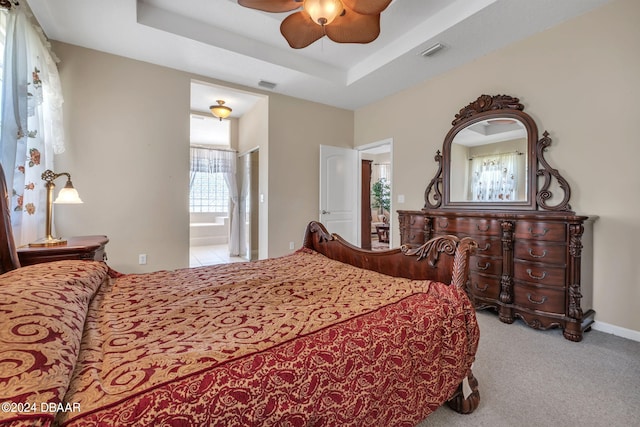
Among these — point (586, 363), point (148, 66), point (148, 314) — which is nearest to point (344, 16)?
point (148, 314)

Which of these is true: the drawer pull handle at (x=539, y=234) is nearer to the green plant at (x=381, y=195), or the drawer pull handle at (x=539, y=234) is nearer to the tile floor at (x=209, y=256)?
the tile floor at (x=209, y=256)

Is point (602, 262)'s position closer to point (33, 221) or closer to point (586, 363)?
point (586, 363)

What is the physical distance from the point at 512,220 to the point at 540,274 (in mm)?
511

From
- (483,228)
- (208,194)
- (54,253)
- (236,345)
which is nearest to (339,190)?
(483,228)

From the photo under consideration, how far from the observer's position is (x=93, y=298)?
1.34m

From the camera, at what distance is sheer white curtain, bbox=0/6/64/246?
200 cm

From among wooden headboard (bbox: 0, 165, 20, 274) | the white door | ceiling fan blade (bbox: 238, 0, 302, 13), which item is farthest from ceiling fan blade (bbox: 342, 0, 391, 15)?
the white door

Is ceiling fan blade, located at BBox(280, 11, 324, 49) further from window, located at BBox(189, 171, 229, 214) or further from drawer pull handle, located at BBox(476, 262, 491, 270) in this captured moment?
window, located at BBox(189, 171, 229, 214)

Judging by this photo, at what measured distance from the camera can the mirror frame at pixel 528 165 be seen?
110 inches

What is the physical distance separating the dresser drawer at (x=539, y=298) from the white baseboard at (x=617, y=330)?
529 millimetres

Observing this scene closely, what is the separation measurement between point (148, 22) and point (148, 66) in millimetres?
883

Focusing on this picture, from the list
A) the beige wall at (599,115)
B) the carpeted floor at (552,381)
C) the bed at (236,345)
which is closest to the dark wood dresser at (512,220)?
the beige wall at (599,115)

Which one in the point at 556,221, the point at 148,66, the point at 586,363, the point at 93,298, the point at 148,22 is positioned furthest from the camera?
the point at 148,66

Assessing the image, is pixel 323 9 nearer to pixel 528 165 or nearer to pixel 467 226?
pixel 467 226
